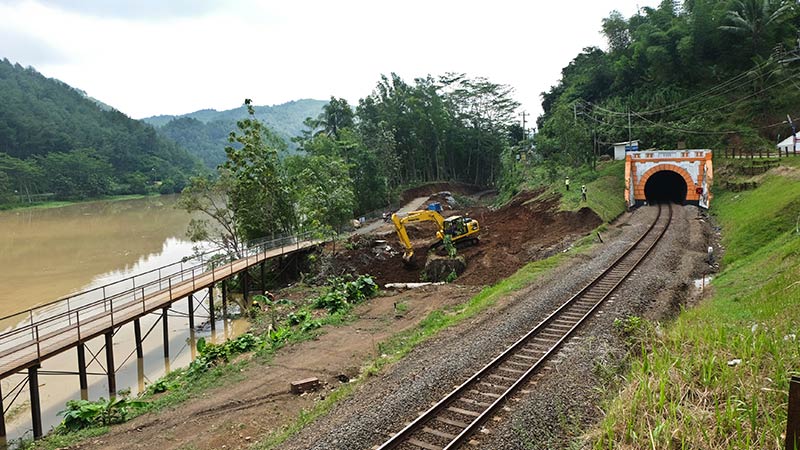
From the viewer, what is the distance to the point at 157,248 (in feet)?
166

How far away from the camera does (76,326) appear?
1750 centimetres

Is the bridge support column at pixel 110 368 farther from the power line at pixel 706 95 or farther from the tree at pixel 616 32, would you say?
the tree at pixel 616 32

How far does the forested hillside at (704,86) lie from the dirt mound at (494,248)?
13.7 metres

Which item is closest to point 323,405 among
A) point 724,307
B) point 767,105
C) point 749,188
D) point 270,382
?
point 270,382

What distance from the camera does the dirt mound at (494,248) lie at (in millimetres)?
26617

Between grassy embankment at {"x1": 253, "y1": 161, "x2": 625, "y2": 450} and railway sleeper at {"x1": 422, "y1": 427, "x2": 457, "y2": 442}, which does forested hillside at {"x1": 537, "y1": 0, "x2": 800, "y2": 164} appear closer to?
grassy embankment at {"x1": 253, "y1": 161, "x2": 625, "y2": 450}

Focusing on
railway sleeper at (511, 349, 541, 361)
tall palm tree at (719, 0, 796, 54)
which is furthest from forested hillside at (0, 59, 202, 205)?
tall palm tree at (719, 0, 796, 54)

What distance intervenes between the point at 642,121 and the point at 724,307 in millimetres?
44312

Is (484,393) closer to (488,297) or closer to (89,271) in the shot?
(488,297)

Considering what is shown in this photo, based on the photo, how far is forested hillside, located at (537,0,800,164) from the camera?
147 ft

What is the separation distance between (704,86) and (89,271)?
58430mm

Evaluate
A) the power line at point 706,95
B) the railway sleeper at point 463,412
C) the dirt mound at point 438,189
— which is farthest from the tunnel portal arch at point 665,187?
the railway sleeper at point 463,412

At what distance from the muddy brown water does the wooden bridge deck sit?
→ 4.00 ft

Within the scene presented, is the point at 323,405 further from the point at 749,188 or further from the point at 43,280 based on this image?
the point at 43,280
